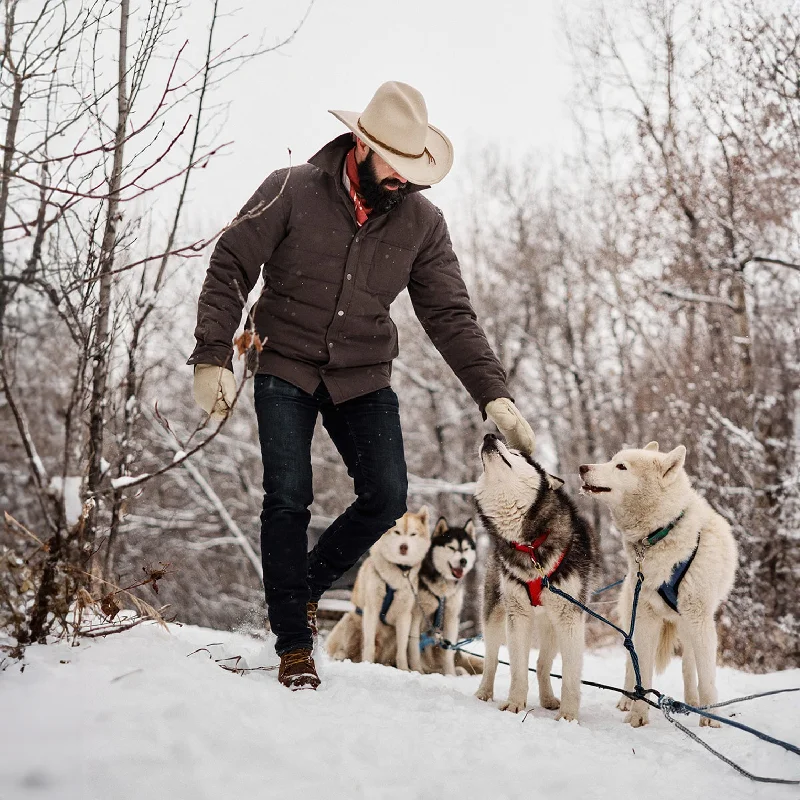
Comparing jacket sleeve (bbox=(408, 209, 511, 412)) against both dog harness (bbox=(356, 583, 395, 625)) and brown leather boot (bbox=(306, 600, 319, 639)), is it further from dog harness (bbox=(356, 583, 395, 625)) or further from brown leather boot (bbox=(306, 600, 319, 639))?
dog harness (bbox=(356, 583, 395, 625))

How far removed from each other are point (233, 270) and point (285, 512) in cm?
105

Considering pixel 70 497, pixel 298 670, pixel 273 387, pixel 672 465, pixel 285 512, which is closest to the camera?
pixel 70 497

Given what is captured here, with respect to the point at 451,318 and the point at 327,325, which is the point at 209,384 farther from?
the point at 451,318

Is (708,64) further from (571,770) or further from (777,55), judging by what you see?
(571,770)

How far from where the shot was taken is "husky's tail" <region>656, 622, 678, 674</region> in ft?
11.4

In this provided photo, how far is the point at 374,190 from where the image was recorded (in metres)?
3.04

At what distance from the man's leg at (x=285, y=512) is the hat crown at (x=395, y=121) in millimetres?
1191

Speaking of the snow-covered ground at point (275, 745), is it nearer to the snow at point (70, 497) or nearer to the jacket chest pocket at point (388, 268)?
the snow at point (70, 497)

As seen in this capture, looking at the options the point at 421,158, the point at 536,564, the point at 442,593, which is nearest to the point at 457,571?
the point at 442,593

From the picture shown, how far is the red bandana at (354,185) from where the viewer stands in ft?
10.0

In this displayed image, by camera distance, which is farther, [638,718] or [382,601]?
[382,601]

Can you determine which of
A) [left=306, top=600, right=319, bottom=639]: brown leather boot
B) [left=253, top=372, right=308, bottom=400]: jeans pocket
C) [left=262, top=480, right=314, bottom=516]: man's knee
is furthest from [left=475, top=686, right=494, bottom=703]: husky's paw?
[left=253, top=372, right=308, bottom=400]: jeans pocket

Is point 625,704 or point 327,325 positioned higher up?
point 327,325

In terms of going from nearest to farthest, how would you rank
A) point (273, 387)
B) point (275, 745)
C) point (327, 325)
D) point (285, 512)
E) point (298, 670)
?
point (275, 745) → point (298, 670) → point (285, 512) → point (273, 387) → point (327, 325)
